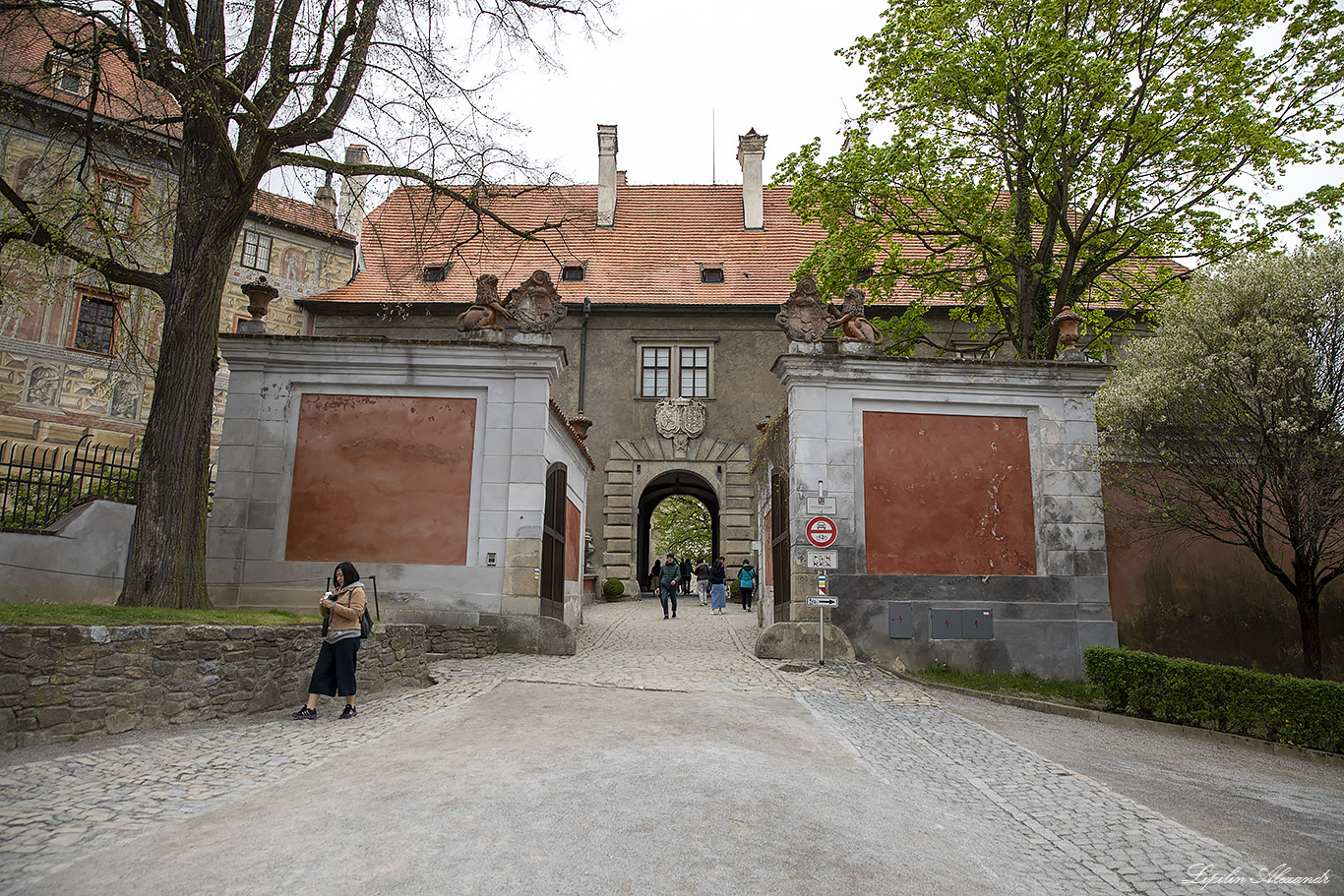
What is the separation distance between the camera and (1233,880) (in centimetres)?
455

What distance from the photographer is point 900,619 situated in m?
11.4

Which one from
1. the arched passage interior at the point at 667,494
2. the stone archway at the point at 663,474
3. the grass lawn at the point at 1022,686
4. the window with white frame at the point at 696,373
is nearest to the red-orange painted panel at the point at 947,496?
the grass lawn at the point at 1022,686

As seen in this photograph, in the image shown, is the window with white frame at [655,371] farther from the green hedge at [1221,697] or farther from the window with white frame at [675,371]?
the green hedge at [1221,697]

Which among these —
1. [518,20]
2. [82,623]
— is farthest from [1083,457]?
[82,623]

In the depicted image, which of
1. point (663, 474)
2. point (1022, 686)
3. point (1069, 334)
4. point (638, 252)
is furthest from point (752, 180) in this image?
point (1022, 686)

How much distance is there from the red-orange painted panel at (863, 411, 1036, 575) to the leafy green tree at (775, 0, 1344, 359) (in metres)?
3.82

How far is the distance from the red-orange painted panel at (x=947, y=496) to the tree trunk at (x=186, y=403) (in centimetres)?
821

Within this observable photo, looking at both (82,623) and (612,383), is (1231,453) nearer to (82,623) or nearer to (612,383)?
(82,623)

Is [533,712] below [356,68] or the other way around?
below

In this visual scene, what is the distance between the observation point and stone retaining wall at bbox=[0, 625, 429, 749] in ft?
18.8

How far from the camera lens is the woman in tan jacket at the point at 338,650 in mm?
7289

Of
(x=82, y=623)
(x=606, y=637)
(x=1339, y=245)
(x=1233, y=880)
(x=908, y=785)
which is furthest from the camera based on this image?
(x=606, y=637)

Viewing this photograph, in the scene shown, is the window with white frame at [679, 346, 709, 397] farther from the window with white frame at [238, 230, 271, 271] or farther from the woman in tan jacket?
the woman in tan jacket

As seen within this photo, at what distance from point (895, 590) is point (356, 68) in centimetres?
960
